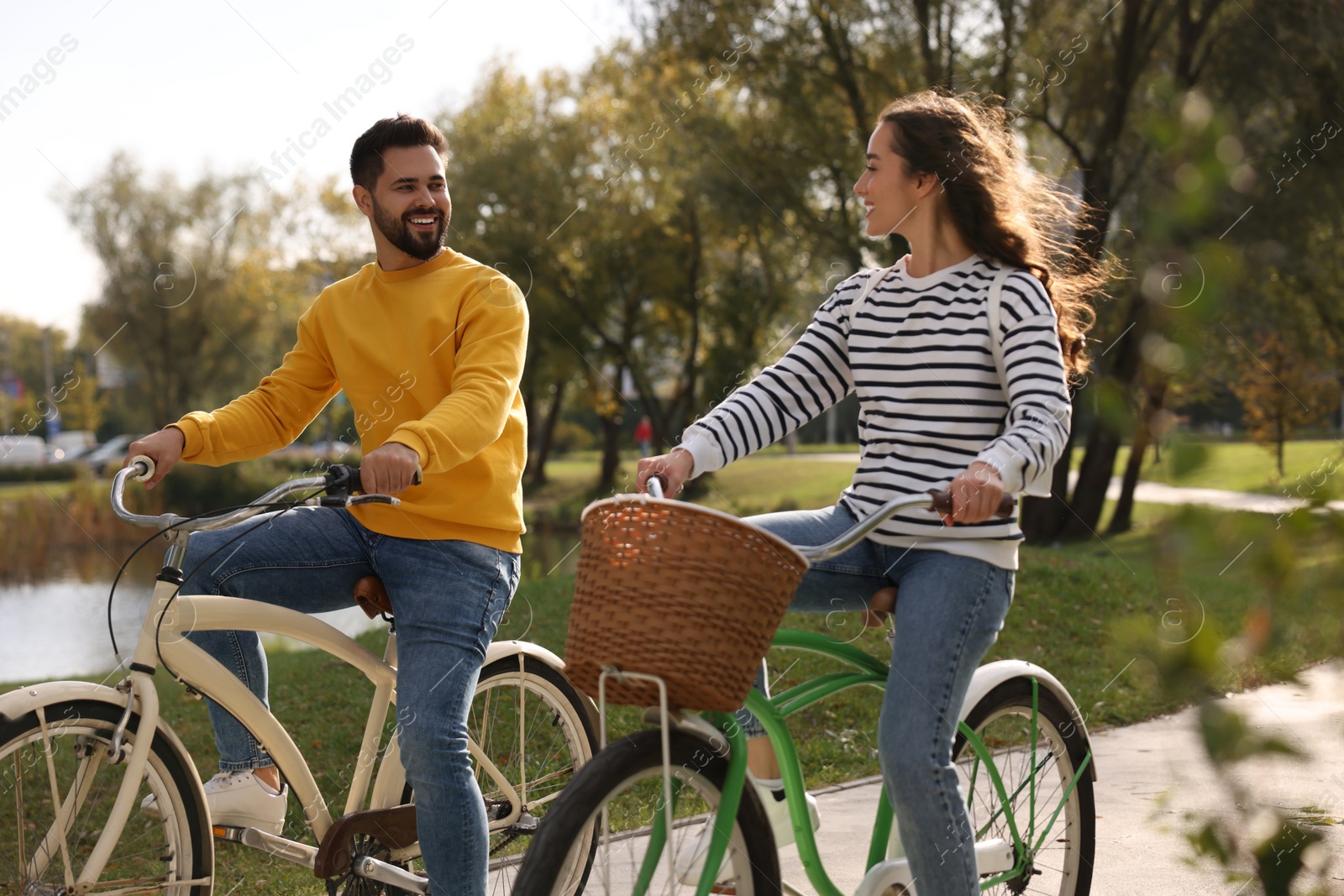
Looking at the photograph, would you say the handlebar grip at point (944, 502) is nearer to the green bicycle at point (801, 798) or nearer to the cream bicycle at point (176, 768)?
the green bicycle at point (801, 798)

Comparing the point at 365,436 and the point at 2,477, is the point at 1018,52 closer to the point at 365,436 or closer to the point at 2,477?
the point at 365,436

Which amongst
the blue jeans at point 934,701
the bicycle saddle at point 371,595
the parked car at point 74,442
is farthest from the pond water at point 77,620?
the parked car at point 74,442

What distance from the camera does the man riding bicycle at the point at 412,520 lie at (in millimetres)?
2668

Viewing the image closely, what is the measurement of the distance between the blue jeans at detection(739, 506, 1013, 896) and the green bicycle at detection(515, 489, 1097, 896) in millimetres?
170

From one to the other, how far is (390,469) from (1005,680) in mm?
1467

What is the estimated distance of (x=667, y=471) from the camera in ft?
7.87

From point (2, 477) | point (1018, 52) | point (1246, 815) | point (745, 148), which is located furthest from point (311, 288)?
point (1246, 815)

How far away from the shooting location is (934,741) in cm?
230

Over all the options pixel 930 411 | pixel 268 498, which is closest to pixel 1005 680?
pixel 930 411

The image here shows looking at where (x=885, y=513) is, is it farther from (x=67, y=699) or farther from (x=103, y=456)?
(x=103, y=456)

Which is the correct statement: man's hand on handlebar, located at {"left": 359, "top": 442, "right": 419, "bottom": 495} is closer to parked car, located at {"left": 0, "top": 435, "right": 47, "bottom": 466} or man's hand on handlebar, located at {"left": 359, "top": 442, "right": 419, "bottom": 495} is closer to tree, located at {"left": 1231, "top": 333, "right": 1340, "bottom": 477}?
tree, located at {"left": 1231, "top": 333, "right": 1340, "bottom": 477}

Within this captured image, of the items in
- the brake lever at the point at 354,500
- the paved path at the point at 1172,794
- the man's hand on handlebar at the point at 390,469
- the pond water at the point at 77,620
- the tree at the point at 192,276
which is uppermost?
the tree at the point at 192,276

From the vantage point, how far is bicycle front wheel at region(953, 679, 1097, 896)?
288 centimetres

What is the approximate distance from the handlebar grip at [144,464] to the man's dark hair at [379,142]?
81 centimetres
